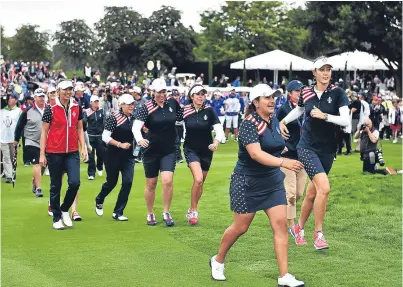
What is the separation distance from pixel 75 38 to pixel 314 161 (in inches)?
3305

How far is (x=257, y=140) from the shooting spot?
313 inches

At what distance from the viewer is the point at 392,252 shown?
9.91 metres

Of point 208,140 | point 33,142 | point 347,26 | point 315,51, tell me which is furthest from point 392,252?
point 315,51

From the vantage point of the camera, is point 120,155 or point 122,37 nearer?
point 120,155

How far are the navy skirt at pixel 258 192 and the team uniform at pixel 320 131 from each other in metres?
1.64

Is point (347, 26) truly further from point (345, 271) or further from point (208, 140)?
point (345, 271)

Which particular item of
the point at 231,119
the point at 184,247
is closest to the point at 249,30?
the point at 231,119

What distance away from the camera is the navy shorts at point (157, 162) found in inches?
471

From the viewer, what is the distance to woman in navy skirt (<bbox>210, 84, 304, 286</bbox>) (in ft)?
26.2

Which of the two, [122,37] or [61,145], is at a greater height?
[122,37]

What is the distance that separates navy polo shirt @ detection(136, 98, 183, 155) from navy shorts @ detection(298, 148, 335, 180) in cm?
262

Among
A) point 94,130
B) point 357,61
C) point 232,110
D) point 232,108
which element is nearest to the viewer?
point 94,130

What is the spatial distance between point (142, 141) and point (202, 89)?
1.20 metres

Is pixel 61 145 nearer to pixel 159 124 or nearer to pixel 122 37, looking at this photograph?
pixel 159 124
